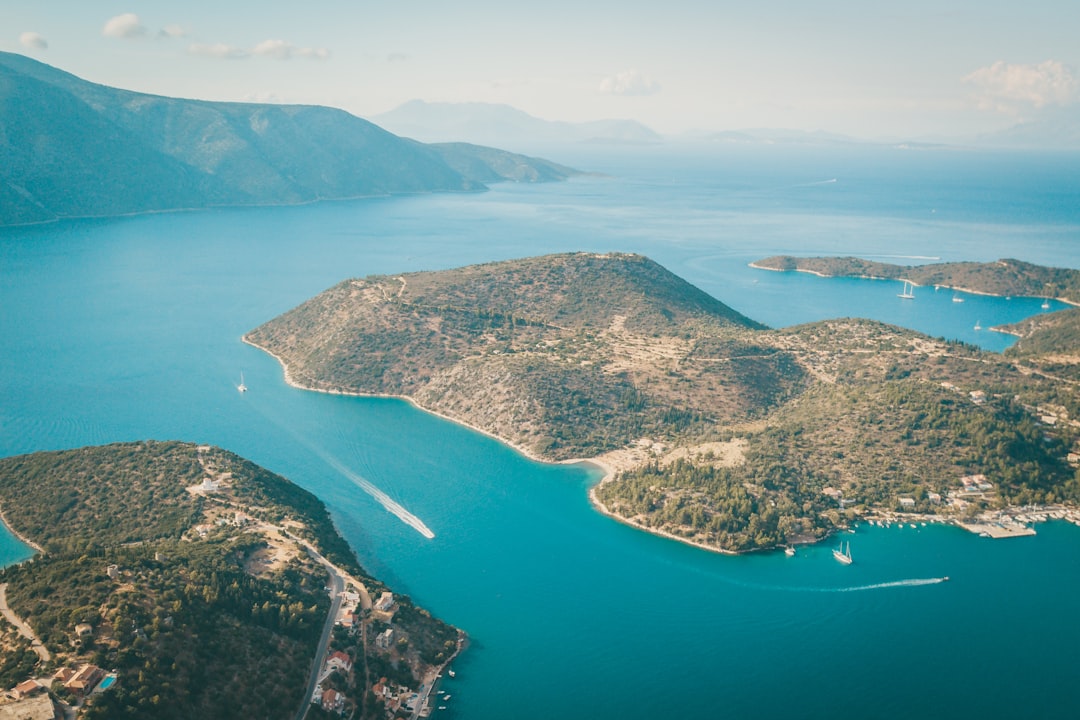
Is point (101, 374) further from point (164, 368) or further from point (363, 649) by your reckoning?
point (363, 649)

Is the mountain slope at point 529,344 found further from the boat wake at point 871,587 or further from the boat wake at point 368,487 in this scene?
the boat wake at point 871,587

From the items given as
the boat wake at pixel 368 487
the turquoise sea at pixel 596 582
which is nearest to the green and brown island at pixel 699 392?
the turquoise sea at pixel 596 582

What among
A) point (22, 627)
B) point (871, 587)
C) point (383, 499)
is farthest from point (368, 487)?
point (871, 587)

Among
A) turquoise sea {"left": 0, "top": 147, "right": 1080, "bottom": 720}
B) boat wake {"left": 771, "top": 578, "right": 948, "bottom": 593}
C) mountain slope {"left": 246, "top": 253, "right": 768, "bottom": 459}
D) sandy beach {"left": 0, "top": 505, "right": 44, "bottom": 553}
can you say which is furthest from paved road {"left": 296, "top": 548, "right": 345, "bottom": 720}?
boat wake {"left": 771, "top": 578, "right": 948, "bottom": 593}

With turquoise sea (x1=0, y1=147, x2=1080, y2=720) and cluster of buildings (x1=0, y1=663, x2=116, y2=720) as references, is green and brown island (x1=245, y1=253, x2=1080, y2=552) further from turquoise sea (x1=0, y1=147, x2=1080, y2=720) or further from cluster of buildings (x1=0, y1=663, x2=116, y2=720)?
cluster of buildings (x1=0, y1=663, x2=116, y2=720)

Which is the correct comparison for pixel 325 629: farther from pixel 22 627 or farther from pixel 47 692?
pixel 22 627

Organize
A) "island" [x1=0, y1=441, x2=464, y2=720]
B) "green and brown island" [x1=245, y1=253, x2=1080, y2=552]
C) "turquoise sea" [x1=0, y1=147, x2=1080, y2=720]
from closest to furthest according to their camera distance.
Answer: "island" [x1=0, y1=441, x2=464, y2=720] → "turquoise sea" [x1=0, y1=147, x2=1080, y2=720] → "green and brown island" [x1=245, y1=253, x2=1080, y2=552]
